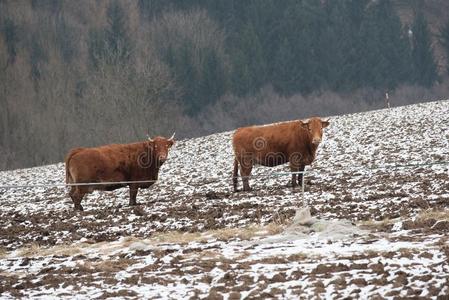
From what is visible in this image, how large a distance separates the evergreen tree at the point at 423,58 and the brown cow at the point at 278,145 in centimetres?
8053

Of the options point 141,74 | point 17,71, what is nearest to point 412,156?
point 141,74

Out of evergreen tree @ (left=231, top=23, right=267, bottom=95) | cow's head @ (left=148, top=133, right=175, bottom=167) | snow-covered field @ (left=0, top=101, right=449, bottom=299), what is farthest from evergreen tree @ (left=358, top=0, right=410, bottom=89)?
cow's head @ (left=148, top=133, right=175, bottom=167)

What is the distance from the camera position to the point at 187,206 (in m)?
19.1

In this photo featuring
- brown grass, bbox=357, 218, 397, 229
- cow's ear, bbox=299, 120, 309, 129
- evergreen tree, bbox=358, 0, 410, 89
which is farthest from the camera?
evergreen tree, bbox=358, 0, 410, 89

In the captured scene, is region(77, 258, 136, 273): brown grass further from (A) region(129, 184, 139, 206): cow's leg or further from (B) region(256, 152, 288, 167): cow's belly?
(B) region(256, 152, 288, 167): cow's belly

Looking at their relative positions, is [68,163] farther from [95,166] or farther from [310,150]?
[310,150]

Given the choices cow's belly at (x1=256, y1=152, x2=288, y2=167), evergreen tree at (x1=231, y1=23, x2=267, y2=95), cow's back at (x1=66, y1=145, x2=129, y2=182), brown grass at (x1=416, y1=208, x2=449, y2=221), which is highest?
evergreen tree at (x1=231, y1=23, x2=267, y2=95)

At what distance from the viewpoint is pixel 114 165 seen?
67.6ft

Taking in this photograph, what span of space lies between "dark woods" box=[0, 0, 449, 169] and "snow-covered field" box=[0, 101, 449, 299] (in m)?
35.8

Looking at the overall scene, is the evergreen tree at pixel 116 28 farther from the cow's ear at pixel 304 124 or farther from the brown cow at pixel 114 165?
the brown cow at pixel 114 165

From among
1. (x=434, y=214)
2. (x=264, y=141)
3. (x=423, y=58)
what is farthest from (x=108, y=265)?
(x=423, y=58)

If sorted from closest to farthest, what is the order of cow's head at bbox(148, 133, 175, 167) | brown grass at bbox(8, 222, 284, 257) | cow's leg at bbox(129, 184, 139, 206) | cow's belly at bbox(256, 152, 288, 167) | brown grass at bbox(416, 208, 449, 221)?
brown grass at bbox(416, 208, 449, 221) → brown grass at bbox(8, 222, 284, 257) → cow's leg at bbox(129, 184, 139, 206) → cow's head at bbox(148, 133, 175, 167) → cow's belly at bbox(256, 152, 288, 167)


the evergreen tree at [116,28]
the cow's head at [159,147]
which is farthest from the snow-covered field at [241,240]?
the evergreen tree at [116,28]

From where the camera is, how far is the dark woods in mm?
61594
